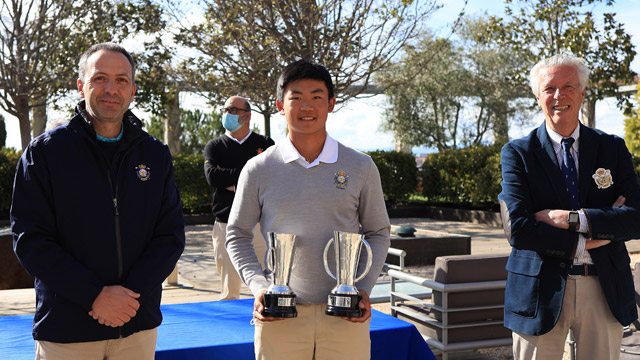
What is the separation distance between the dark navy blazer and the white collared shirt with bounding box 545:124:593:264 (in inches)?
1.0

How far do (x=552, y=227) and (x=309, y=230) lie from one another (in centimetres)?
124

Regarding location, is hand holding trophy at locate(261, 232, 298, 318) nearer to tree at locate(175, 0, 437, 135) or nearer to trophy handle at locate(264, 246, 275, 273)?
trophy handle at locate(264, 246, 275, 273)

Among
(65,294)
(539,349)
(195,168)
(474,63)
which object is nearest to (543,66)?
(539,349)

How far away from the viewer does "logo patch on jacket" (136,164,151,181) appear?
8.82 ft

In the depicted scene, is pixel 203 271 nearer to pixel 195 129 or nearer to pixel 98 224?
pixel 98 224

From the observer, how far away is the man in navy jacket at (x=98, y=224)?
8.11 feet

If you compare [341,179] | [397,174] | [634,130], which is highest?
[634,130]

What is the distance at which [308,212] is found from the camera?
8.72 ft

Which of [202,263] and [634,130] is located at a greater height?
[634,130]

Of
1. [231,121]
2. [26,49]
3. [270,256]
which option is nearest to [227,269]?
[231,121]

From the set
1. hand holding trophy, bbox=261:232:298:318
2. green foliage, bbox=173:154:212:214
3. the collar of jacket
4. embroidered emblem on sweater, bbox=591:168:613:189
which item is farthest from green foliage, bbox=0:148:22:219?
embroidered emblem on sweater, bbox=591:168:613:189

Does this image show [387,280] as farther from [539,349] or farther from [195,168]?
[195,168]

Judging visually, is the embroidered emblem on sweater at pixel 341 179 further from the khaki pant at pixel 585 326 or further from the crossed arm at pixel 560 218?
the khaki pant at pixel 585 326

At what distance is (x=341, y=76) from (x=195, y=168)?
619 cm
